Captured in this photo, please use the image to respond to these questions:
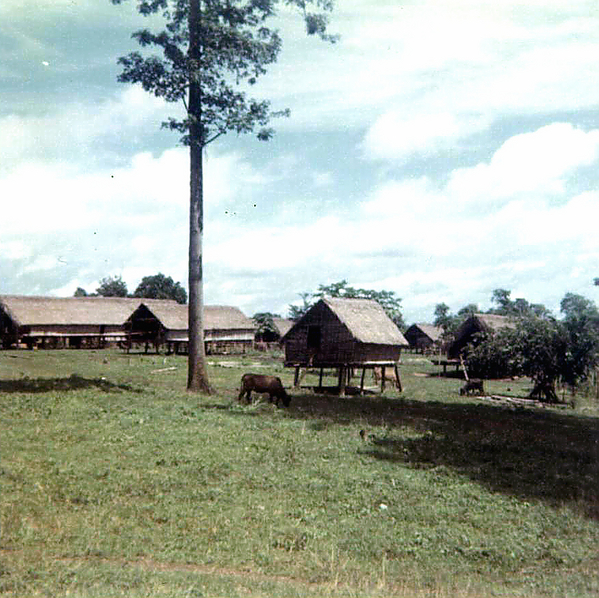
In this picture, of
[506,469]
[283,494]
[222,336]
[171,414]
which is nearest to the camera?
[283,494]

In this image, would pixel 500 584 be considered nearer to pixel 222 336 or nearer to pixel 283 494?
pixel 283 494

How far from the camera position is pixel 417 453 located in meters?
14.5

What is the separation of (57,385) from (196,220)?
7297mm

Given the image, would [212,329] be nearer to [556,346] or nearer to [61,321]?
[61,321]

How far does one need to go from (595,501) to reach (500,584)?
15.2 feet

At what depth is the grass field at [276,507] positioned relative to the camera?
7.57m

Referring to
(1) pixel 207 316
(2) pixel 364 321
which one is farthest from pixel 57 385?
(1) pixel 207 316

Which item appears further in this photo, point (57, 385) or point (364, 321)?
point (364, 321)

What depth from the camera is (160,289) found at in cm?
12050

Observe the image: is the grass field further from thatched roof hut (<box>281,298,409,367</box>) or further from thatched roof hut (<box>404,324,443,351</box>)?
thatched roof hut (<box>404,324,443,351</box>)

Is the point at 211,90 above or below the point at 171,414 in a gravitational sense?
above

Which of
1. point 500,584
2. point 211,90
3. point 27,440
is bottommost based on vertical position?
point 500,584

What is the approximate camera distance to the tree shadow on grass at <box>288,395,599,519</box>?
12.5 metres

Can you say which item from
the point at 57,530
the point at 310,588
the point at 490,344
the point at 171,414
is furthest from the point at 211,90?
the point at 490,344
